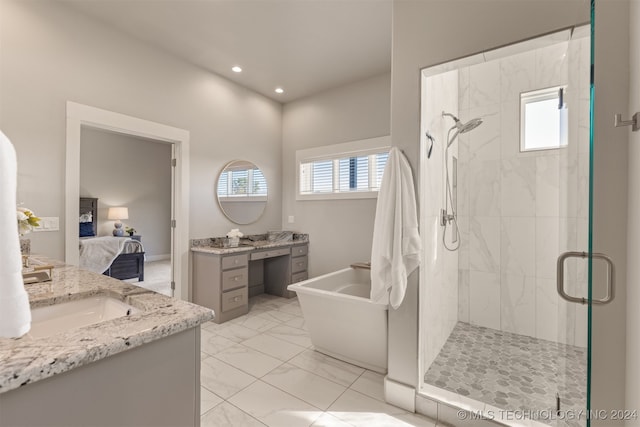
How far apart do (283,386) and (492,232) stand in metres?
2.45

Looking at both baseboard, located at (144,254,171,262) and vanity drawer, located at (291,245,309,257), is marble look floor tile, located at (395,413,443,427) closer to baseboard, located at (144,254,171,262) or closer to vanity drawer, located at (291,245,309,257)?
vanity drawer, located at (291,245,309,257)

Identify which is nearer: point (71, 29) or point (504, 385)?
point (504, 385)

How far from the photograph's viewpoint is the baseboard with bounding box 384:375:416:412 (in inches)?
69.8

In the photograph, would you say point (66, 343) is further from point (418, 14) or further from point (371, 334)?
point (418, 14)

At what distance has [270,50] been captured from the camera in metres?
3.17

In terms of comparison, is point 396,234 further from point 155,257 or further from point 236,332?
point 155,257

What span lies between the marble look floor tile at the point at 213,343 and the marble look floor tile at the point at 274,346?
0.16 metres

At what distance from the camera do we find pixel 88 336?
2.42 ft

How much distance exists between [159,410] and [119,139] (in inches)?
310

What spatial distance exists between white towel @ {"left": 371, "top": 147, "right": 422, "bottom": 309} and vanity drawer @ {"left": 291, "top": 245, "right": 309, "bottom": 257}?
234 cm

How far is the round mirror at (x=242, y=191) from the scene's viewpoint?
387cm

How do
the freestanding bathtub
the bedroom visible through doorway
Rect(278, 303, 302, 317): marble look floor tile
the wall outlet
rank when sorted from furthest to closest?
the bedroom visible through doorway
Rect(278, 303, 302, 317): marble look floor tile
the wall outlet
the freestanding bathtub

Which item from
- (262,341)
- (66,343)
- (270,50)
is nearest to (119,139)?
(270,50)

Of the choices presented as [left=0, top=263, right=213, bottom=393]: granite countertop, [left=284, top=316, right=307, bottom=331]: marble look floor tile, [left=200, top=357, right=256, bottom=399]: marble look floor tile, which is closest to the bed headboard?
[left=284, top=316, right=307, bottom=331]: marble look floor tile
